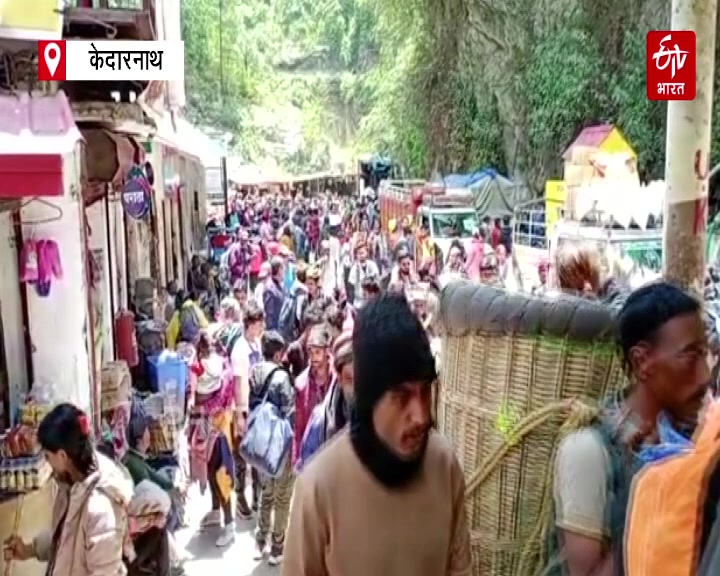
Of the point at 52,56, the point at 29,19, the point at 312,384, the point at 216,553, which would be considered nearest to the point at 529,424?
the point at 312,384

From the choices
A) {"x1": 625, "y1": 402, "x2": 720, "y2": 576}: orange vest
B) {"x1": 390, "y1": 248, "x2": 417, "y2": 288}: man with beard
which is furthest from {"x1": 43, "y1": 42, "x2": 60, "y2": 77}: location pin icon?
{"x1": 390, "y1": 248, "x2": 417, "y2": 288}: man with beard

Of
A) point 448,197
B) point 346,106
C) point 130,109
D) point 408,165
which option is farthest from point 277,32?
point 130,109

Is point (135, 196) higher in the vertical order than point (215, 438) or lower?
higher

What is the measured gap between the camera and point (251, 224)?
27.1 metres

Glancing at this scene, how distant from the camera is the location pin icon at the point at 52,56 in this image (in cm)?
583

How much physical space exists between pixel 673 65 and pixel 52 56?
3359 millimetres

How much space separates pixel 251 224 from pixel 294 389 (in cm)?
2123

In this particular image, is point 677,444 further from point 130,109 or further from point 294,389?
point 130,109

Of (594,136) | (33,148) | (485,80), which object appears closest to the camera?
(33,148)

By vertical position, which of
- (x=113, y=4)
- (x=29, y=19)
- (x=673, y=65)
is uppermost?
(x=113, y=4)

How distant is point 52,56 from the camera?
5.89m

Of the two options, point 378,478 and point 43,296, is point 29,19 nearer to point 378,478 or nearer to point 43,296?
point 43,296

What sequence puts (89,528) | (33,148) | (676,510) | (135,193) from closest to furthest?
(676,510) → (89,528) → (33,148) → (135,193)

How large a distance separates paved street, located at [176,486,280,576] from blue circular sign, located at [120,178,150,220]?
3.22 metres
